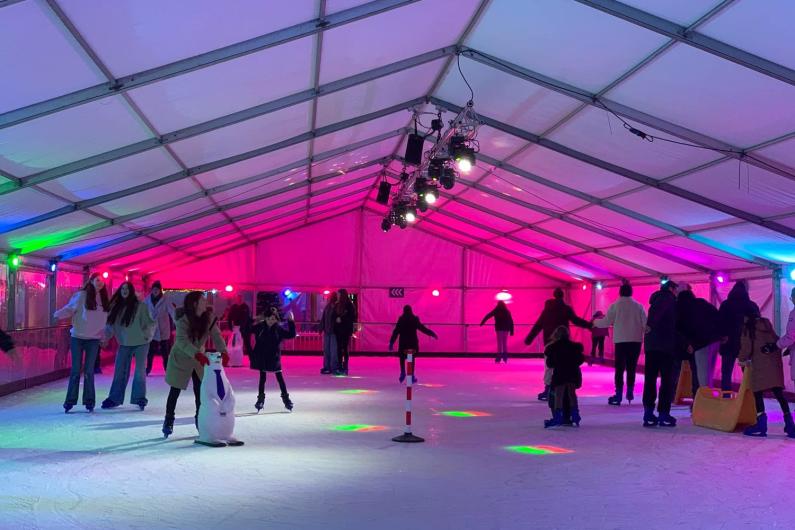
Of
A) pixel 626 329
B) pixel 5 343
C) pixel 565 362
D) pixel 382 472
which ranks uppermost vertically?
pixel 626 329

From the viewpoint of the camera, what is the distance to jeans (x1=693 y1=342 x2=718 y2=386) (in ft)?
35.5

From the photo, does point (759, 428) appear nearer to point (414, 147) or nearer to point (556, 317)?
point (556, 317)

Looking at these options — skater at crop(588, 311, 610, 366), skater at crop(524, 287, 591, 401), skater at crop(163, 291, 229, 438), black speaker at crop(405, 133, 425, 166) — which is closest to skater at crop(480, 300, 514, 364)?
skater at crop(588, 311, 610, 366)

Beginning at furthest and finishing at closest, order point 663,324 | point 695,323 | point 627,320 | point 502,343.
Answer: point 502,343
point 627,320
point 695,323
point 663,324

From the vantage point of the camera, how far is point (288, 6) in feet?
22.5

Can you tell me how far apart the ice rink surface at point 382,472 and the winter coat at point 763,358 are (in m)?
0.63

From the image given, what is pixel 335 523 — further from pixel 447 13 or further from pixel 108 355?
pixel 108 355

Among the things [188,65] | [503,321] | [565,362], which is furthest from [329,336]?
[188,65]

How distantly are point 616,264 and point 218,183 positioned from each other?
988 cm

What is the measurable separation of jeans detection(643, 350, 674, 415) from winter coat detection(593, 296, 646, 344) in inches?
73.7

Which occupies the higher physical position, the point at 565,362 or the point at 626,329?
the point at 626,329

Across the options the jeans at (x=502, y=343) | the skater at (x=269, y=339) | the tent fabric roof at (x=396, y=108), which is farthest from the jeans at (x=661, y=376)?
the jeans at (x=502, y=343)

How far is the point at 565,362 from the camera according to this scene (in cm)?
892

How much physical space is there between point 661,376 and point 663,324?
0.59 meters
